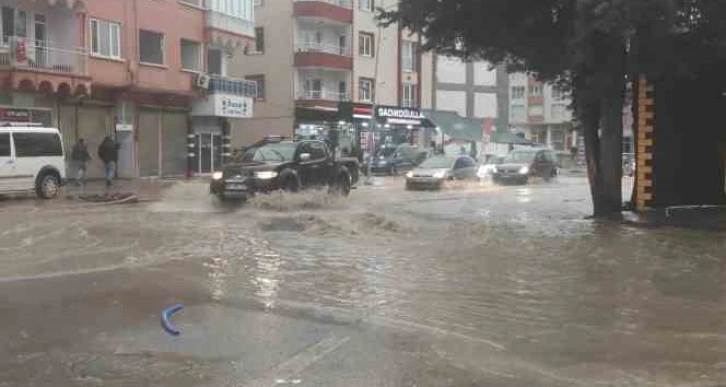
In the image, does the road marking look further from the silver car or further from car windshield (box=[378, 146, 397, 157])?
car windshield (box=[378, 146, 397, 157])

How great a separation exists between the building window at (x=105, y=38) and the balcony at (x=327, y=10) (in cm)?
2030

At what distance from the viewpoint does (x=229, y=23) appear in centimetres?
4091

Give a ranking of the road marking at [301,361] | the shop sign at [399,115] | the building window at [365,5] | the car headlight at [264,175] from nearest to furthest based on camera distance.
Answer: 1. the road marking at [301,361]
2. the car headlight at [264,175]
3. the shop sign at [399,115]
4. the building window at [365,5]

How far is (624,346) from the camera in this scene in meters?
7.34

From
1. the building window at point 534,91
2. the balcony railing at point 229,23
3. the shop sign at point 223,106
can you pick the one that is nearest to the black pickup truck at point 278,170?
the shop sign at point 223,106

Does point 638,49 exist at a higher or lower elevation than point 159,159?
higher

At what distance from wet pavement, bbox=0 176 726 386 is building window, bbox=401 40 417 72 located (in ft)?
151

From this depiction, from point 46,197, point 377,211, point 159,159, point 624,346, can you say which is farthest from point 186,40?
point 624,346

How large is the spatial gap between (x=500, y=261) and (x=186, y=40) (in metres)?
28.7

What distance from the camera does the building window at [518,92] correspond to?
95250 millimetres

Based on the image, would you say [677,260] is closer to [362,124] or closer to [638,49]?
[638,49]

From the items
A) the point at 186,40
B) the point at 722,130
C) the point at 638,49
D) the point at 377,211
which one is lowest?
the point at 377,211

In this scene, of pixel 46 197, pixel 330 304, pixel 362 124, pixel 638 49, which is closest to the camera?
pixel 330 304

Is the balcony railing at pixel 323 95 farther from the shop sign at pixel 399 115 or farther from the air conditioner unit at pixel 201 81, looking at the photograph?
the air conditioner unit at pixel 201 81
